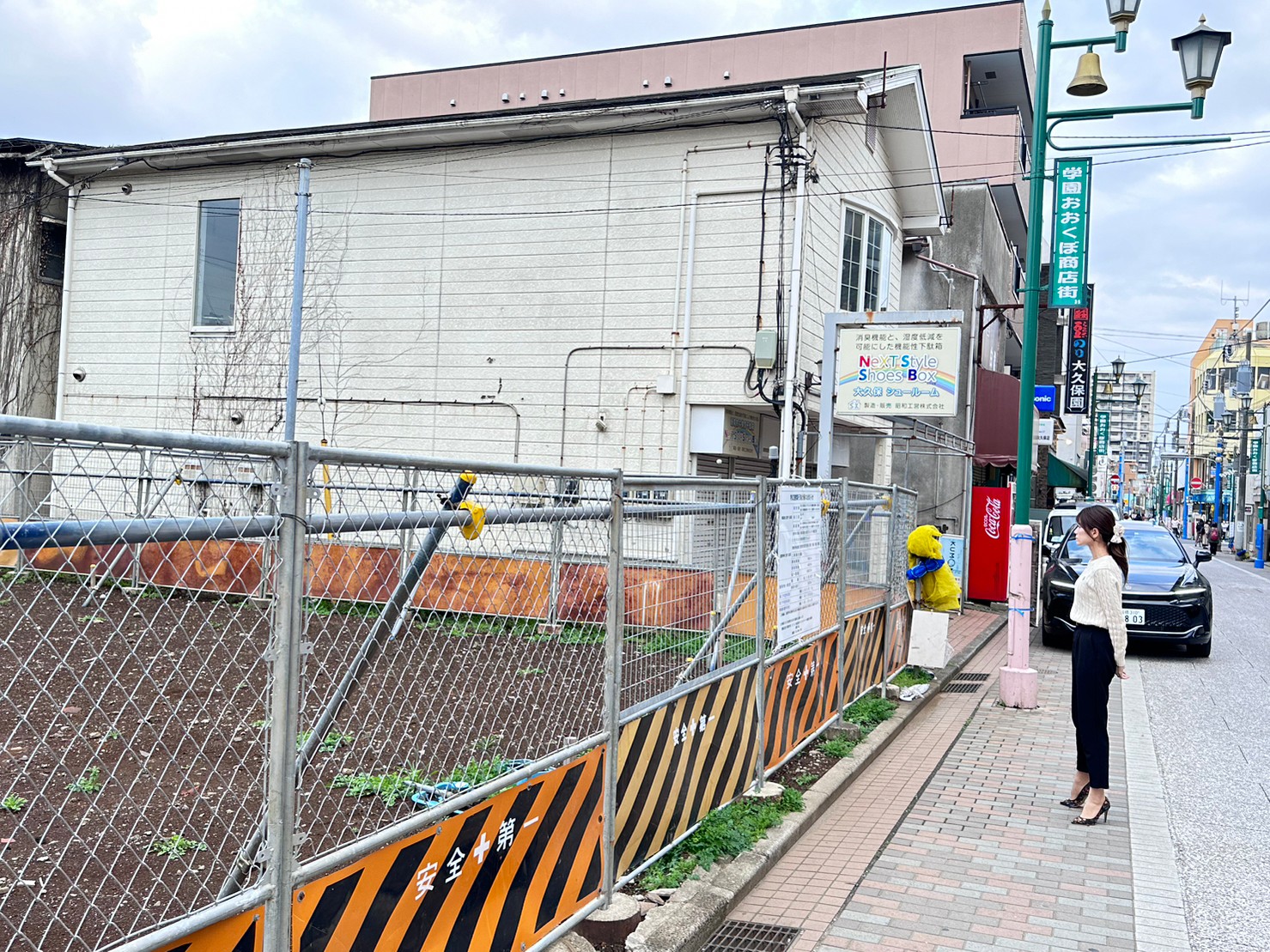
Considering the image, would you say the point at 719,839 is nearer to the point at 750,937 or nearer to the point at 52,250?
the point at 750,937

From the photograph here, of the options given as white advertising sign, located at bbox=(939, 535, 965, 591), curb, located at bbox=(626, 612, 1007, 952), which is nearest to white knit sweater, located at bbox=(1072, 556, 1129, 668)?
curb, located at bbox=(626, 612, 1007, 952)

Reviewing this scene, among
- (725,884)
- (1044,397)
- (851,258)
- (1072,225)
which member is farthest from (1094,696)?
(1044,397)

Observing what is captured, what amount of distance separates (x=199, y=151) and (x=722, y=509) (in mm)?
12939

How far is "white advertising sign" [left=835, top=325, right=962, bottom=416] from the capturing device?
33.1 ft

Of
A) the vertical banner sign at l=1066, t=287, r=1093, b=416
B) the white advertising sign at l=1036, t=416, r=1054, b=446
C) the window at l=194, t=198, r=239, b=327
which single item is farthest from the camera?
the vertical banner sign at l=1066, t=287, r=1093, b=416

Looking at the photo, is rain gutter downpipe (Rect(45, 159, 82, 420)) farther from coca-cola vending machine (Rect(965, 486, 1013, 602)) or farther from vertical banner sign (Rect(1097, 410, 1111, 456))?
vertical banner sign (Rect(1097, 410, 1111, 456))

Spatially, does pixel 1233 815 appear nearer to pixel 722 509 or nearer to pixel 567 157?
pixel 722 509

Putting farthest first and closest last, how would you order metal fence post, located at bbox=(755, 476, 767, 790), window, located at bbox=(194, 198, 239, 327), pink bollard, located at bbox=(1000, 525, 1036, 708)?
1. window, located at bbox=(194, 198, 239, 327)
2. pink bollard, located at bbox=(1000, 525, 1036, 708)
3. metal fence post, located at bbox=(755, 476, 767, 790)

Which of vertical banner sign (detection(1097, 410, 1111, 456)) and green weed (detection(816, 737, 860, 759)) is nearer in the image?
green weed (detection(816, 737, 860, 759))

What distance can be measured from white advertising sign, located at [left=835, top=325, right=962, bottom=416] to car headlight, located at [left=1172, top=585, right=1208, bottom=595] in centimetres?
447

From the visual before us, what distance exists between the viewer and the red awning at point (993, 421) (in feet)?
69.4

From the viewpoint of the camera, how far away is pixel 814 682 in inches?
279

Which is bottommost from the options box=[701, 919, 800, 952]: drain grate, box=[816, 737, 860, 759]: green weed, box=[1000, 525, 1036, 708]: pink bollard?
box=[701, 919, 800, 952]: drain grate

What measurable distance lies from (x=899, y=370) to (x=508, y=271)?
616 cm
